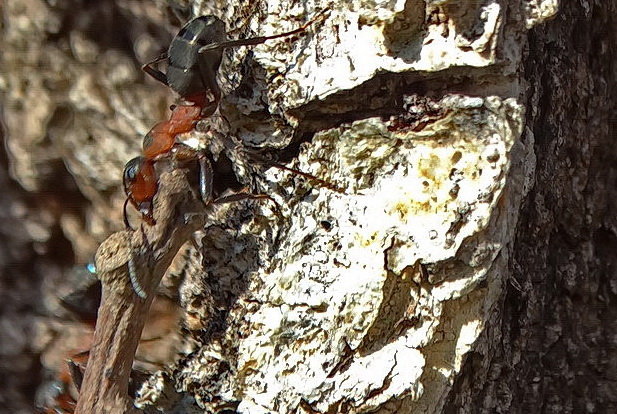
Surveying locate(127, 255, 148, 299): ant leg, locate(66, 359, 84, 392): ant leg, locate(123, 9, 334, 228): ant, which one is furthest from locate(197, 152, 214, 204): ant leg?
locate(66, 359, 84, 392): ant leg

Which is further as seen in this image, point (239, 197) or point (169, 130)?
point (169, 130)

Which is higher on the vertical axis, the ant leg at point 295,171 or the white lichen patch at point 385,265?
the ant leg at point 295,171

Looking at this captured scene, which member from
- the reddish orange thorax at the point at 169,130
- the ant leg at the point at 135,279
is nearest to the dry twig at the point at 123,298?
the ant leg at the point at 135,279

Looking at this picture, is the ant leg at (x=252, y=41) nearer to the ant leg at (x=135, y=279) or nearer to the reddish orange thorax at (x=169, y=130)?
the reddish orange thorax at (x=169, y=130)

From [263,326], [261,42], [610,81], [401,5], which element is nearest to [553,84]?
[610,81]

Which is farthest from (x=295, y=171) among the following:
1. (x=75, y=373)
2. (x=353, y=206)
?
(x=75, y=373)

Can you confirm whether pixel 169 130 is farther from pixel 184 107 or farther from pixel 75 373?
pixel 75 373

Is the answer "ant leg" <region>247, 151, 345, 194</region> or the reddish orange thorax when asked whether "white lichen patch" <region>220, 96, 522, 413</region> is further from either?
the reddish orange thorax

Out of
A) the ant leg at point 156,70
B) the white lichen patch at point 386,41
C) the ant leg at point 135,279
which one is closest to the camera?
the white lichen patch at point 386,41
